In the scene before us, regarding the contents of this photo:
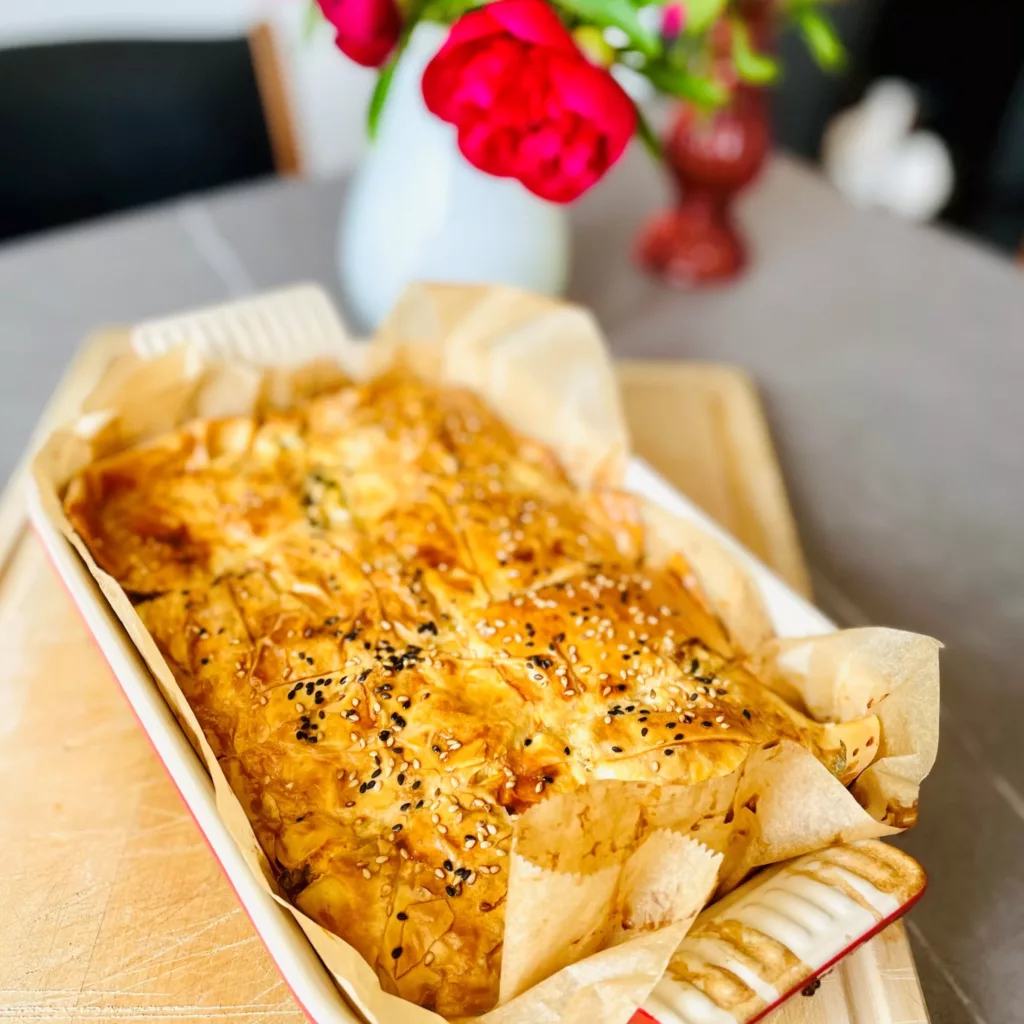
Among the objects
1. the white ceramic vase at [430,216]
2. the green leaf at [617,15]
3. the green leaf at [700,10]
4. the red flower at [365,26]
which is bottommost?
the white ceramic vase at [430,216]

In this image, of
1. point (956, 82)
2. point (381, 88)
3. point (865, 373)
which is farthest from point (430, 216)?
point (956, 82)

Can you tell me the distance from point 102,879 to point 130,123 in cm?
191

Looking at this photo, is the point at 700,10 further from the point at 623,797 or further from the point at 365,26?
the point at 623,797

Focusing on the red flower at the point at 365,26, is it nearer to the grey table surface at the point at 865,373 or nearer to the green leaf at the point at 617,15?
the green leaf at the point at 617,15

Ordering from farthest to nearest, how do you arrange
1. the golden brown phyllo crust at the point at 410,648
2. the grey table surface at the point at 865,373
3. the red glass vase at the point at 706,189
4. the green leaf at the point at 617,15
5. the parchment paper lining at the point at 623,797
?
the red glass vase at the point at 706,189 → the grey table surface at the point at 865,373 → the green leaf at the point at 617,15 → the golden brown phyllo crust at the point at 410,648 → the parchment paper lining at the point at 623,797

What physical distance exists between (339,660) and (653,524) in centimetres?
45

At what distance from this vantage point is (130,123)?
2164 millimetres

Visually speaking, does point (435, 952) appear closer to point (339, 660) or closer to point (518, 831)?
point (518, 831)

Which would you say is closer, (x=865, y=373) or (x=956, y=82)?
(x=865, y=373)

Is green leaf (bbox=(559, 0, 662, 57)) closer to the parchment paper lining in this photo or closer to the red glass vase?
the parchment paper lining

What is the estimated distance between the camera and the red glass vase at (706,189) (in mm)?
1664

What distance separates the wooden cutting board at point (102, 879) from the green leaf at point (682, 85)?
63cm

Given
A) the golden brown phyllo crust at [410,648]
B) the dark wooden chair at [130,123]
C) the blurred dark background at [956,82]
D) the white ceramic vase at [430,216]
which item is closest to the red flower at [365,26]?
the white ceramic vase at [430,216]

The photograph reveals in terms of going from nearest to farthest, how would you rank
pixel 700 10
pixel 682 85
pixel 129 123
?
pixel 700 10 < pixel 682 85 < pixel 129 123
